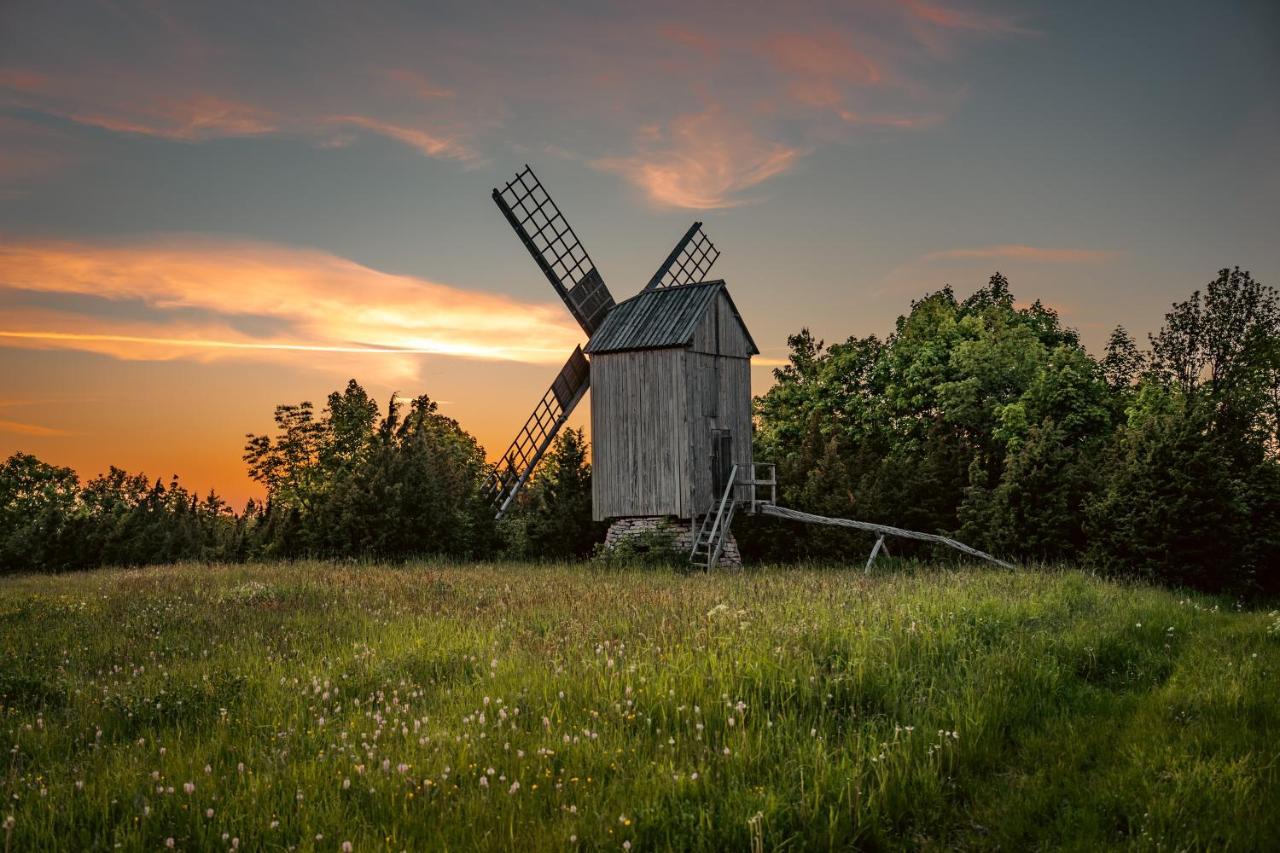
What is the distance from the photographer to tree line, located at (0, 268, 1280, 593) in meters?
23.0

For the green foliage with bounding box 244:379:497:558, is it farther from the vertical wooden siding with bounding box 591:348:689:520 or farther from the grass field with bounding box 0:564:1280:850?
the grass field with bounding box 0:564:1280:850

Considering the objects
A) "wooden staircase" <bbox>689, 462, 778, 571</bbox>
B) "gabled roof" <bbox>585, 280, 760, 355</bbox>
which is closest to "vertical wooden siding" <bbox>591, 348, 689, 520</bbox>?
"gabled roof" <bbox>585, 280, 760, 355</bbox>

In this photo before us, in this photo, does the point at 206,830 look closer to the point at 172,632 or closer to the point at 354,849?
the point at 354,849

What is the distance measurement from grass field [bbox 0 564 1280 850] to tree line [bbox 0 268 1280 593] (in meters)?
11.9

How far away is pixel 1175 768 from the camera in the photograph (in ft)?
22.5

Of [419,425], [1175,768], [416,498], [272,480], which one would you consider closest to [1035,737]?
[1175,768]

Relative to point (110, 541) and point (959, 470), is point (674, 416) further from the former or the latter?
point (110, 541)

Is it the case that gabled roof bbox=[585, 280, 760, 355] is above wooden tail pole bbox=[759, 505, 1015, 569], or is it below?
above

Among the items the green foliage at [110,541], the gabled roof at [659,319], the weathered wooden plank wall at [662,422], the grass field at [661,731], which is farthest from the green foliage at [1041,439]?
the green foliage at [110,541]

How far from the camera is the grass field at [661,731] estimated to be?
5902 mm

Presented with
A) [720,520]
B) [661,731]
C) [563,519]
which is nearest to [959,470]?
[720,520]

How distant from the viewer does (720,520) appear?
86.5 feet

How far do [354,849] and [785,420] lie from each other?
39283mm

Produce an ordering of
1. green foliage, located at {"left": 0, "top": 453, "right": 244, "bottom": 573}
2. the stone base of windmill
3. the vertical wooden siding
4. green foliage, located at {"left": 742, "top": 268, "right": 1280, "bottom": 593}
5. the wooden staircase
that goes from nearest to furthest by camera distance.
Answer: green foliage, located at {"left": 742, "top": 268, "right": 1280, "bottom": 593}, the wooden staircase, the stone base of windmill, the vertical wooden siding, green foliage, located at {"left": 0, "top": 453, "right": 244, "bottom": 573}
